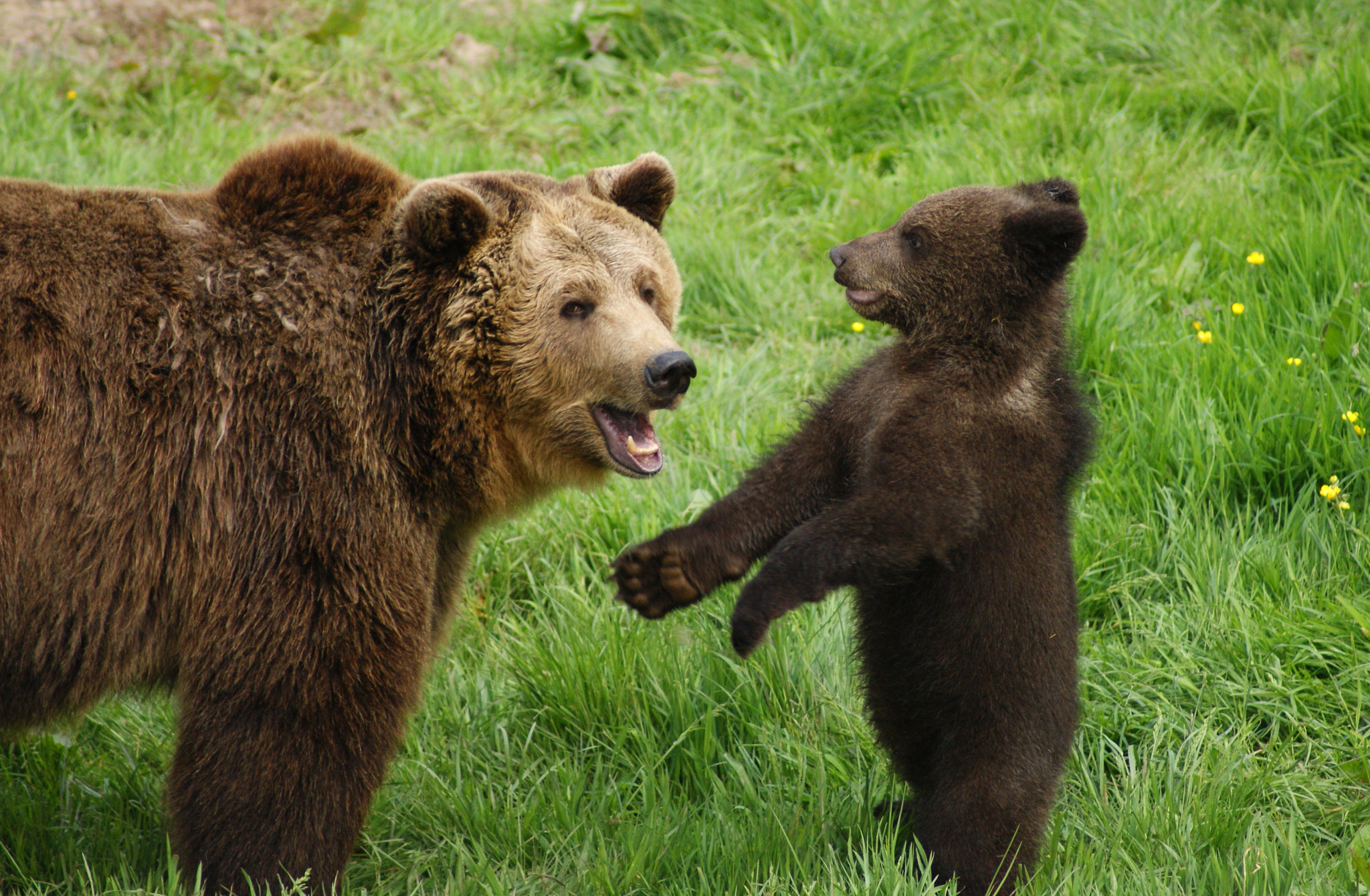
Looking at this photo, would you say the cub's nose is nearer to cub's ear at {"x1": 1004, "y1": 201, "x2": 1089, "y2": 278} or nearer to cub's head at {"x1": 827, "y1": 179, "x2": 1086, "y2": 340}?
cub's head at {"x1": 827, "y1": 179, "x2": 1086, "y2": 340}

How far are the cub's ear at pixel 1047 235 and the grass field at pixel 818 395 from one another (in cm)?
168

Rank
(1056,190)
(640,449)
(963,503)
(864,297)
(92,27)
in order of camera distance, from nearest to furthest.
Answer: (963,503)
(864,297)
(1056,190)
(640,449)
(92,27)

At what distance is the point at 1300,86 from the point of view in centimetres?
722

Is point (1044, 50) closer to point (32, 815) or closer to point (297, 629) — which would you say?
point (297, 629)

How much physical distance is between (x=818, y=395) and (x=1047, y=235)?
8.48 feet

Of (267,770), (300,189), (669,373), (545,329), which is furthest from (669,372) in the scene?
(267,770)

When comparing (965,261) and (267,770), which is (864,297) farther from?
(267,770)

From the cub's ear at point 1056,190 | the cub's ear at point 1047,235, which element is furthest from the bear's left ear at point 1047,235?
the cub's ear at point 1056,190

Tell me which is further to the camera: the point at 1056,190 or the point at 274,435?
the point at 1056,190

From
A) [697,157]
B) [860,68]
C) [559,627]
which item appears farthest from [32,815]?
[860,68]

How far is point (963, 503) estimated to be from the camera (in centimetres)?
364

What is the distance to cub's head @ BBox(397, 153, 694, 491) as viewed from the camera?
13.2 feet

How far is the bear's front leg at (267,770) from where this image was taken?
3689 mm

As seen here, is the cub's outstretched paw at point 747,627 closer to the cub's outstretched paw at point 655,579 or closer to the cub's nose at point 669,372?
the cub's outstretched paw at point 655,579
